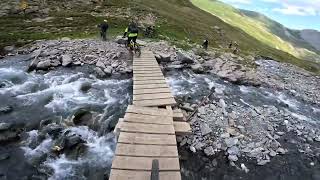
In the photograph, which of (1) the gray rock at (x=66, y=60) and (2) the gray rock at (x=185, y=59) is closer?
(1) the gray rock at (x=66, y=60)

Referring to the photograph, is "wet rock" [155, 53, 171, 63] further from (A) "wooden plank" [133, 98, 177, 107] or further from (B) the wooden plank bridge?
(A) "wooden plank" [133, 98, 177, 107]

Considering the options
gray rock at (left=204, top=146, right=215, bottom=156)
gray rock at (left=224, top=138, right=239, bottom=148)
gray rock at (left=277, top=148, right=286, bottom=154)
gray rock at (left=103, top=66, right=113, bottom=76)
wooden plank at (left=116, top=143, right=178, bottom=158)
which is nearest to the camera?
wooden plank at (left=116, top=143, right=178, bottom=158)

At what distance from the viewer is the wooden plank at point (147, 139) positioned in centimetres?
1658

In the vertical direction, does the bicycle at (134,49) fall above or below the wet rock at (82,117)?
above

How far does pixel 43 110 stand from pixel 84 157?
21.5ft

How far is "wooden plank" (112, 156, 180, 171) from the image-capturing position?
1451cm

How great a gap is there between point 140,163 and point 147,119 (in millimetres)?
4616

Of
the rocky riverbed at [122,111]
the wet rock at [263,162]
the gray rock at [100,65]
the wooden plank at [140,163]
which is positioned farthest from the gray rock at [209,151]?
the gray rock at [100,65]

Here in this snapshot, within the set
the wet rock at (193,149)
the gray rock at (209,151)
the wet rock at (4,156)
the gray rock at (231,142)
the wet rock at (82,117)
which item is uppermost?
the gray rock at (231,142)

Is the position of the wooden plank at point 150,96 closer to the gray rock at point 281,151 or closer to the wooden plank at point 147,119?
the wooden plank at point 147,119

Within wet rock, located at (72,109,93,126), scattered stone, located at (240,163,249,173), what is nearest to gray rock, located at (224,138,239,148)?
scattered stone, located at (240,163,249,173)

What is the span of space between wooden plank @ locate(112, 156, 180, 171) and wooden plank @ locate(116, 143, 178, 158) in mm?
331

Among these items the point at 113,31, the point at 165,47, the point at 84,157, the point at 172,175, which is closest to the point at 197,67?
the point at 165,47

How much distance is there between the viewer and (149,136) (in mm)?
17203
